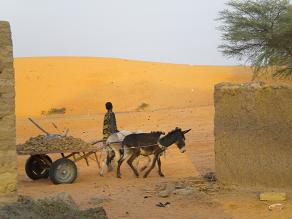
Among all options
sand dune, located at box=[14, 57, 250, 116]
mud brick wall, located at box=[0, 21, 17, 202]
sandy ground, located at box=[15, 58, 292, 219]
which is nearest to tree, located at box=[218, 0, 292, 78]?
sandy ground, located at box=[15, 58, 292, 219]

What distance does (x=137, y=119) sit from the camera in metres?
24.1

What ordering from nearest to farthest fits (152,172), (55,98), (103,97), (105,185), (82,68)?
(105,185) → (152,172) → (103,97) → (55,98) → (82,68)

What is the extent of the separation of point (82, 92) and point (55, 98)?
1.92 metres

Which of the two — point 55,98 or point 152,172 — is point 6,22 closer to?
point 152,172

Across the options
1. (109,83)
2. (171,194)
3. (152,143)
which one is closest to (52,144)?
(152,143)

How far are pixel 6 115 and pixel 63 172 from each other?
195 inches

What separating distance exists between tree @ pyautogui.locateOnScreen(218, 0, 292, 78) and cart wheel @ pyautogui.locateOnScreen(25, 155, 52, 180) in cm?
1241

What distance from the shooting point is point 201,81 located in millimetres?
Result: 41969

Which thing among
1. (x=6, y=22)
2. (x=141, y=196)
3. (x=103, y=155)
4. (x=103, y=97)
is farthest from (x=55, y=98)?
(x=6, y=22)

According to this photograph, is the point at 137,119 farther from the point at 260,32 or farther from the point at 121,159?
the point at 121,159

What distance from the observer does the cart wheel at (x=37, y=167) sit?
12352 millimetres

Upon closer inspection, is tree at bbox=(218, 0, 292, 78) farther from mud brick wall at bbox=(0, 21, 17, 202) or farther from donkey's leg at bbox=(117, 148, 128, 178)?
mud brick wall at bbox=(0, 21, 17, 202)

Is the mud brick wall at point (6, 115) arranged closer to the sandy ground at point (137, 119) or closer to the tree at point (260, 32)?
the sandy ground at point (137, 119)

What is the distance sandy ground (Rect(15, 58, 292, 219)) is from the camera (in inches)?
355
